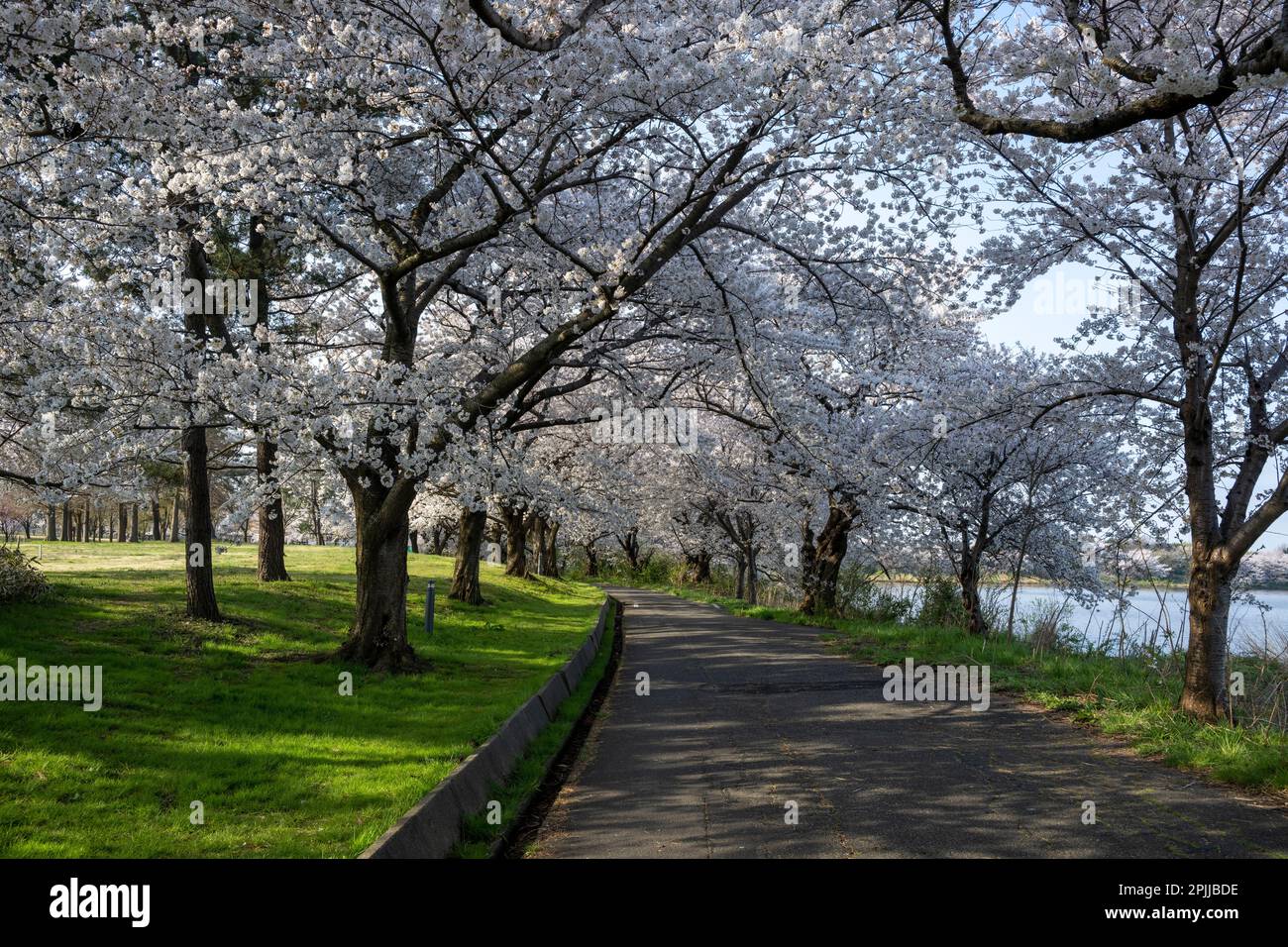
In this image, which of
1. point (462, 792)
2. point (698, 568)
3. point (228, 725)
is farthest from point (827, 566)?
point (698, 568)

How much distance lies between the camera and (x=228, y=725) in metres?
8.25

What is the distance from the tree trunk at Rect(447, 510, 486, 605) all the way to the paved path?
1081cm

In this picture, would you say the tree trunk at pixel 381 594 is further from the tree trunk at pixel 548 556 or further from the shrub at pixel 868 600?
the tree trunk at pixel 548 556

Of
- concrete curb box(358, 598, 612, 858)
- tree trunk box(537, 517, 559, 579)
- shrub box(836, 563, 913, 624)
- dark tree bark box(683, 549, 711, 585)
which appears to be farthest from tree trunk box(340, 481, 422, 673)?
dark tree bark box(683, 549, 711, 585)

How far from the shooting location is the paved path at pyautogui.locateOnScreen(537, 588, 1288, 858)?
5477 mm

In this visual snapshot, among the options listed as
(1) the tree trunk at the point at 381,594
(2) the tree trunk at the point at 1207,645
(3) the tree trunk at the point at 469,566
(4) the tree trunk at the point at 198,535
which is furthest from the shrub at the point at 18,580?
(2) the tree trunk at the point at 1207,645

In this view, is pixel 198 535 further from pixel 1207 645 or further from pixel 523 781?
pixel 1207 645

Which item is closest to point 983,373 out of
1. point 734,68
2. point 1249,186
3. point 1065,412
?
point 1065,412

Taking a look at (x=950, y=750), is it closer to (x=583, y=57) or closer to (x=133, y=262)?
(x=583, y=57)

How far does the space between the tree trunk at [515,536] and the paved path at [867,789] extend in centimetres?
1914

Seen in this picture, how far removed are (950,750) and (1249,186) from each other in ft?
22.6

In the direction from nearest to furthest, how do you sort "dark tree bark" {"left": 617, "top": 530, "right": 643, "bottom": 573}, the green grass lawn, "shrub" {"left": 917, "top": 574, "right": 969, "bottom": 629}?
the green grass lawn → "shrub" {"left": 917, "top": 574, "right": 969, "bottom": 629} → "dark tree bark" {"left": 617, "top": 530, "right": 643, "bottom": 573}

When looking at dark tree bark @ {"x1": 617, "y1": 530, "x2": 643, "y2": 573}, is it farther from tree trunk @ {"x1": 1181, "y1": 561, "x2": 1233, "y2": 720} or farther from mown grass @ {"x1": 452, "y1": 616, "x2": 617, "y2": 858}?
tree trunk @ {"x1": 1181, "y1": 561, "x2": 1233, "y2": 720}

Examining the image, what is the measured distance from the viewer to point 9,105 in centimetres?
879
